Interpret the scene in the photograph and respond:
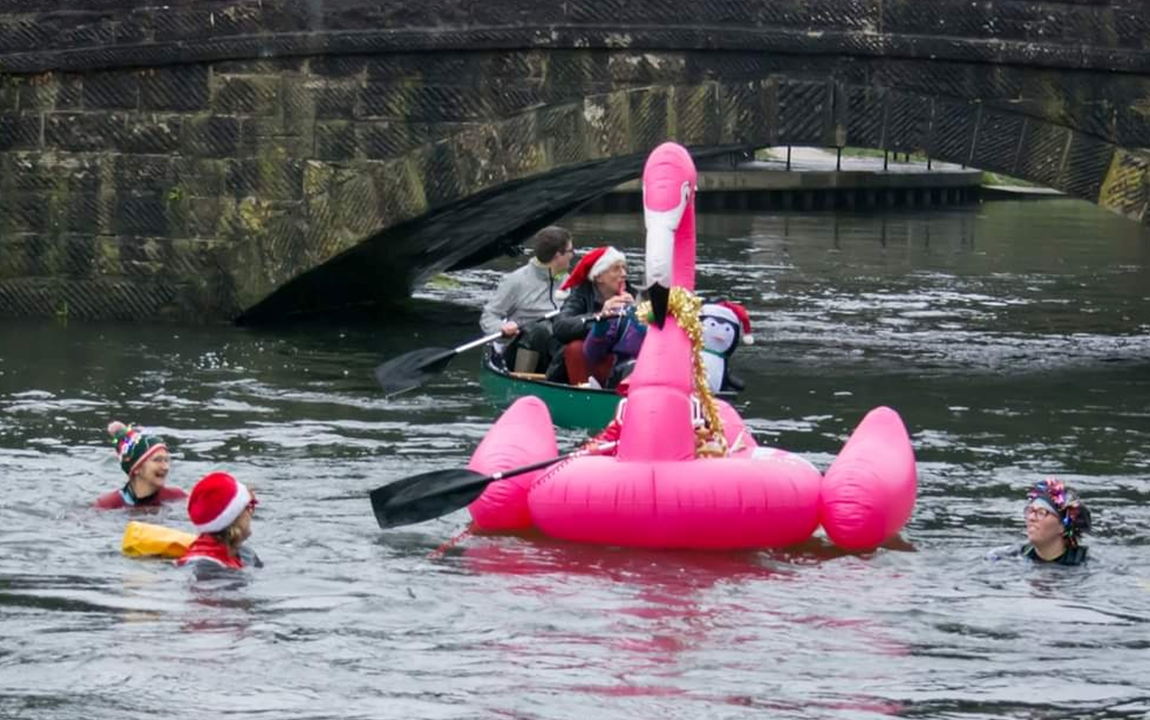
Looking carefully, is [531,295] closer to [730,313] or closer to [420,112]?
→ [420,112]

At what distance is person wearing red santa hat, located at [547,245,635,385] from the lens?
15.2 meters

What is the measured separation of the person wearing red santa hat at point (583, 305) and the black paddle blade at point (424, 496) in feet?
10.8

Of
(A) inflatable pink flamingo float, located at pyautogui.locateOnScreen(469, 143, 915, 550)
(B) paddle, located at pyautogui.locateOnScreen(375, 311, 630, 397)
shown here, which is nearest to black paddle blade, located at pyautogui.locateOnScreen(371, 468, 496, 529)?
(A) inflatable pink flamingo float, located at pyautogui.locateOnScreen(469, 143, 915, 550)

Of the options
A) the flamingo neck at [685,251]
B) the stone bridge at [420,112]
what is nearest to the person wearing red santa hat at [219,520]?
the flamingo neck at [685,251]

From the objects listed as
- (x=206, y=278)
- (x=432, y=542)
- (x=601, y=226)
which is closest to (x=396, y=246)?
(x=206, y=278)

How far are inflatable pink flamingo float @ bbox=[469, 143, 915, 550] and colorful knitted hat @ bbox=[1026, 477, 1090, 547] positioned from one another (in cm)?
77

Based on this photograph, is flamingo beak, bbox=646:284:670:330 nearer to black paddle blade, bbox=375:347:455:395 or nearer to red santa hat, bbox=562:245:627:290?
red santa hat, bbox=562:245:627:290

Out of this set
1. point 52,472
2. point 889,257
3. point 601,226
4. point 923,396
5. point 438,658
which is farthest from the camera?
point 601,226

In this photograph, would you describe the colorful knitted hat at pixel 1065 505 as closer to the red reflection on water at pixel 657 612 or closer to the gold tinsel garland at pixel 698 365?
the red reflection on water at pixel 657 612

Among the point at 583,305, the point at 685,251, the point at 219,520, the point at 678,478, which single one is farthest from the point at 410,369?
Result: the point at 219,520

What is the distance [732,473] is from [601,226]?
22.5 m

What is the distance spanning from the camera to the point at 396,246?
20453 mm

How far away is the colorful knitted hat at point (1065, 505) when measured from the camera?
11.1 m

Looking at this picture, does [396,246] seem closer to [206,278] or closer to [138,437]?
[206,278]
